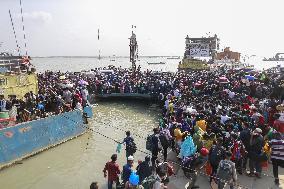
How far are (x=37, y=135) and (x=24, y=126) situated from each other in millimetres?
969

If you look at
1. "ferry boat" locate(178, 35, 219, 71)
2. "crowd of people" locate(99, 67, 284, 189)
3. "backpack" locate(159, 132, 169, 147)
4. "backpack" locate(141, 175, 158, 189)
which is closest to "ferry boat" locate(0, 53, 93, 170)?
"crowd of people" locate(99, 67, 284, 189)

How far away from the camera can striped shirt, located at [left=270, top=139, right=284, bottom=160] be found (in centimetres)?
1002

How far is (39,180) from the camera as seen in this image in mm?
13648

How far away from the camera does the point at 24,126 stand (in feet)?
51.2

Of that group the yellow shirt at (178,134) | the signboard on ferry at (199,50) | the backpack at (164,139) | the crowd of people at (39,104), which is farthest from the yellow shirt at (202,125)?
the signboard on ferry at (199,50)

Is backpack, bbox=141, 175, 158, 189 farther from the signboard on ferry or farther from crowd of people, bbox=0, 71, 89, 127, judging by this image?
the signboard on ferry

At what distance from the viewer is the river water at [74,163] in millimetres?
13391

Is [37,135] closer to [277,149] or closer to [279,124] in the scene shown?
[279,124]

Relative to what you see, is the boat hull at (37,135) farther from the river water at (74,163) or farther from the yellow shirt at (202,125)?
the yellow shirt at (202,125)

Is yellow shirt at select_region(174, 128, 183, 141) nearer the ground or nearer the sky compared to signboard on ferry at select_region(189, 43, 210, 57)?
nearer the ground

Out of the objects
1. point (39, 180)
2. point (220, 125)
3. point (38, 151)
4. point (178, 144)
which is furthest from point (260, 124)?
point (38, 151)

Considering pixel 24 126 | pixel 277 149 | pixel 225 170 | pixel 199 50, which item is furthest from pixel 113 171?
pixel 199 50

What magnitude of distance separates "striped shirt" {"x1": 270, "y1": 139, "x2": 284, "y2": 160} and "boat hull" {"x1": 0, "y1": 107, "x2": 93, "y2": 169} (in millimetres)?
10146

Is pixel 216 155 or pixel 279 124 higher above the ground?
pixel 279 124
